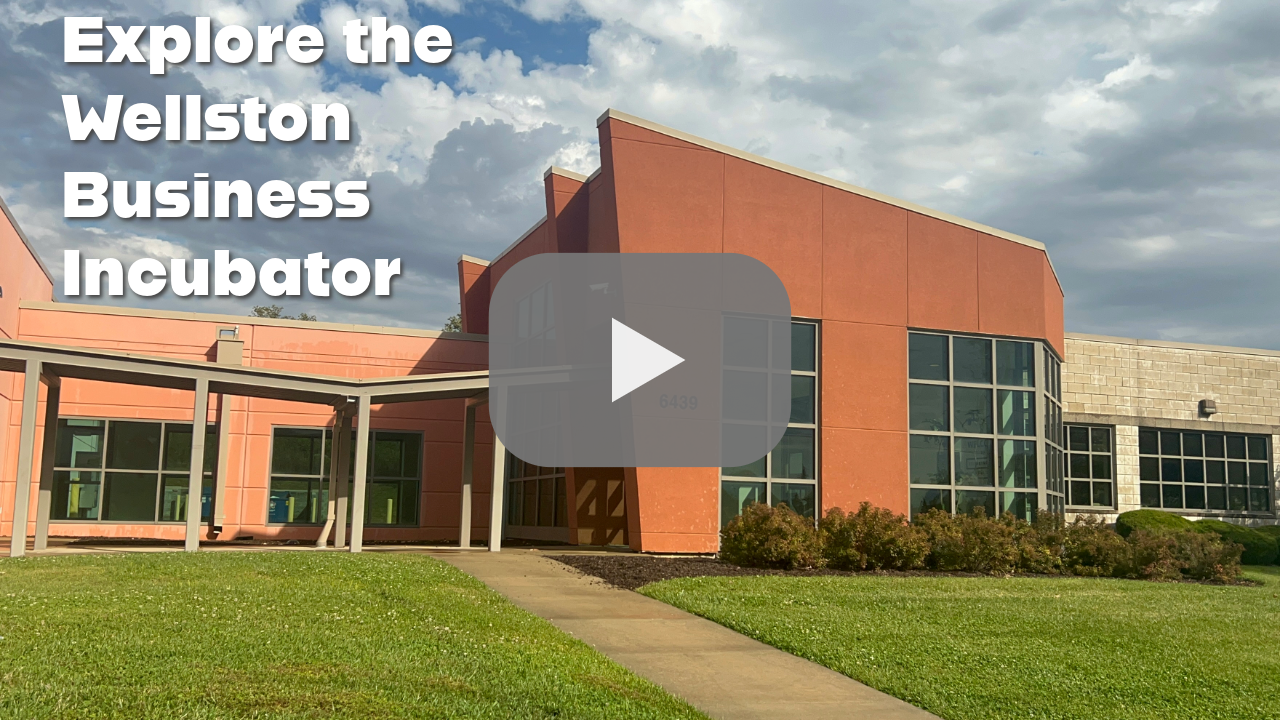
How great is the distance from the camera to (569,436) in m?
21.7

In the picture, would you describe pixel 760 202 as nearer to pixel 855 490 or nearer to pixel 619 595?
pixel 855 490

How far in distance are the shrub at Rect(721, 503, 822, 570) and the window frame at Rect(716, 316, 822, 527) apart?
6.33ft

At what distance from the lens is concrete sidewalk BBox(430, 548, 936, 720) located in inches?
304

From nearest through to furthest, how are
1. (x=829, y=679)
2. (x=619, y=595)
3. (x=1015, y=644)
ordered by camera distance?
(x=829, y=679), (x=1015, y=644), (x=619, y=595)

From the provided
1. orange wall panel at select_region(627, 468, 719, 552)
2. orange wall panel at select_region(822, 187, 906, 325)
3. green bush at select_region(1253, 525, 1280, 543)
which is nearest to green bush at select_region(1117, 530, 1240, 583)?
orange wall panel at select_region(822, 187, 906, 325)

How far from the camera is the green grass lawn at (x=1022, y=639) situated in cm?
825

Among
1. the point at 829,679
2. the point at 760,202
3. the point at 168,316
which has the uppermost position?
the point at 760,202

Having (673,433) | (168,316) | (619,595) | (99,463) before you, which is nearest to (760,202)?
(673,433)

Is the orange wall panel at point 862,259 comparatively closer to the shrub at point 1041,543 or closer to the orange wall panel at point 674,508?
the orange wall panel at point 674,508

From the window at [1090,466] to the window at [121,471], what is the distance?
2220 centimetres

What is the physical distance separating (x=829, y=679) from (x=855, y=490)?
11699mm

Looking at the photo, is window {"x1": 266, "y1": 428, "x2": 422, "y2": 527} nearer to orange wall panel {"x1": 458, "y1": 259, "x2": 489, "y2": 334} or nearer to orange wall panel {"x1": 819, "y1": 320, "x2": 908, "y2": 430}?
orange wall panel {"x1": 458, "y1": 259, "x2": 489, "y2": 334}

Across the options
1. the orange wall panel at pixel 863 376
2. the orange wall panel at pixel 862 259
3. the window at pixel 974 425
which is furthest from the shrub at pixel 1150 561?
the orange wall panel at pixel 862 259

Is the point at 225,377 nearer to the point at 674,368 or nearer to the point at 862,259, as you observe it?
the point at 674,368
